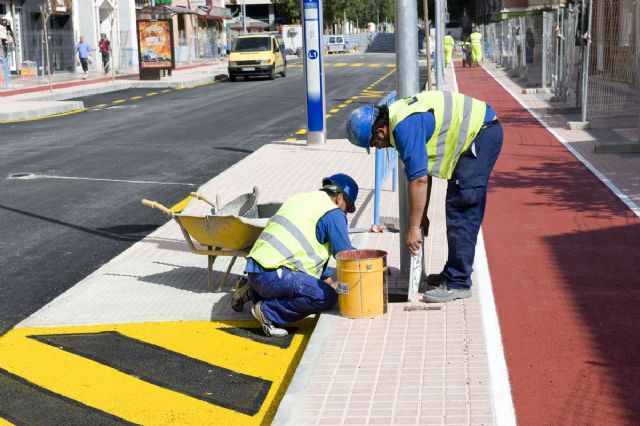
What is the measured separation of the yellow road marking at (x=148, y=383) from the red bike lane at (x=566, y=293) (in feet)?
4.71

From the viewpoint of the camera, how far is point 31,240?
36.8 ft

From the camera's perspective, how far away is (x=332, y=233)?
24.4ft

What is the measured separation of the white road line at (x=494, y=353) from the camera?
219 inches

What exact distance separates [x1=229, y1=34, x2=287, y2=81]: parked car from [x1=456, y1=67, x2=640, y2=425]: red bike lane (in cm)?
3050

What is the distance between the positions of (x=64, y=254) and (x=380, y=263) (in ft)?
14.2

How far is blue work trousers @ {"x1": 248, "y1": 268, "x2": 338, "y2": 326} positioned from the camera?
743cm

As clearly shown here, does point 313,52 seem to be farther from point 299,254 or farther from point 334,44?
point 334,44

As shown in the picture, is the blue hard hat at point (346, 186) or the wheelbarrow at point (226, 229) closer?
the blue hard hat at point (346, 186)

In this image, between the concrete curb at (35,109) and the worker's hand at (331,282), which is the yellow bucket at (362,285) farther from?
the concrete curb at (35,109)

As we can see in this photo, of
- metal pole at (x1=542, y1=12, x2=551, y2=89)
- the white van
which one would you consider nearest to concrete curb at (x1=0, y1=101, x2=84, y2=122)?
metal pole at (x1=542, y1=12, x2=551, y2=89)

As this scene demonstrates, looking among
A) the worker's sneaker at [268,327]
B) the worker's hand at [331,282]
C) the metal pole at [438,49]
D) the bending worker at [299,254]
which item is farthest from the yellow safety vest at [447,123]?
the metal pole at [438,49]

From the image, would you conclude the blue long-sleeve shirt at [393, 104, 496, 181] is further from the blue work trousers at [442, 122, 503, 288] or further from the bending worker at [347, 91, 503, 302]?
the blue work trousers at [442, 122, 503, 288]

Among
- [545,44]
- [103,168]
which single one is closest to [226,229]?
[103,168]

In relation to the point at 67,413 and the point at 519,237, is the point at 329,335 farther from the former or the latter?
the point at 519,237
